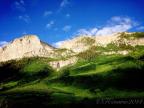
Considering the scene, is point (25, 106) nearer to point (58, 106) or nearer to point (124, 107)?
point (58, 106)

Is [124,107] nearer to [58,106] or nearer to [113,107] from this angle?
[113,107]

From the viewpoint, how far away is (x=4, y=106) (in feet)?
649

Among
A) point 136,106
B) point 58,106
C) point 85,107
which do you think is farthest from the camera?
point 58,106

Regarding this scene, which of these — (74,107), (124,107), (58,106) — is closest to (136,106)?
(124,107)

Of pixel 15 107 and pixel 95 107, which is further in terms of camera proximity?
pixel 15 107

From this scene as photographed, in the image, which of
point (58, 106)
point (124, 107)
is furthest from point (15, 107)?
point (124, 107)

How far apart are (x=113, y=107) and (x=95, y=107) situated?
11778 millimetres

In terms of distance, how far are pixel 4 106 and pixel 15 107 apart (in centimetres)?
845

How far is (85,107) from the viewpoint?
174 metres

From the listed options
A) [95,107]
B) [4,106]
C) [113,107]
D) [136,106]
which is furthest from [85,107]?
[4,106]

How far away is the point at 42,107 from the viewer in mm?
192625

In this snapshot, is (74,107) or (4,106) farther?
(4,106)

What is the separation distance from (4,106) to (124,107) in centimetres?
9130

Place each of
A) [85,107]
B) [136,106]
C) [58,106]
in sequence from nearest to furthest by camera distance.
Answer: [136,106]
[85,107]
[58,106]
